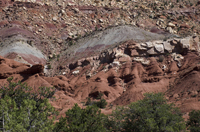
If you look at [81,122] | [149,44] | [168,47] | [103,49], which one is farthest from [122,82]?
[81,122]

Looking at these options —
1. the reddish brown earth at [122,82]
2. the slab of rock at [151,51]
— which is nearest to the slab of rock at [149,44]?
the slab of rock at [151,51]

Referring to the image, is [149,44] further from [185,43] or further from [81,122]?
[81,122]

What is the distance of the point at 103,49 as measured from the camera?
187ft

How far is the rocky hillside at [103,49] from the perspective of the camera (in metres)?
37.2

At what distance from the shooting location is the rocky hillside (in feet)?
122

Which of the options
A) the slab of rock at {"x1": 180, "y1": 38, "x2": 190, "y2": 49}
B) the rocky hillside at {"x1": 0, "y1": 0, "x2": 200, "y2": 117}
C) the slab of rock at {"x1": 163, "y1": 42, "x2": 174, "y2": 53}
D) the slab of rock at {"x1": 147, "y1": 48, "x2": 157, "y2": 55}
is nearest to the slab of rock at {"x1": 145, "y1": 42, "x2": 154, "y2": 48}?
the rocky hillside at {"x1": 0, "y1": 0, "x2": 200, "y2": 117}

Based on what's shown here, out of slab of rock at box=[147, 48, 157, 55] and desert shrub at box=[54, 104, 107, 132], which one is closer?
desert shrub at box=[54, 104, 107, 132]

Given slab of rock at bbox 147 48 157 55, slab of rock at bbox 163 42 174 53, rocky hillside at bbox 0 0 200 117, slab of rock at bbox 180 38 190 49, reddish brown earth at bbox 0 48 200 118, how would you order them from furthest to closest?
slab of rock at bbox 147 48 157 55 → slab of rock at bbox 163 42 174 53 → slab of rock at bbox 180 38 190 49 → rocky hillside at bbox 0 0 200 117 → reddish brown earth at bbox 0 48 200 118

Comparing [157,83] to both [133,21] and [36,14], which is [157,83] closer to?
[133,21]

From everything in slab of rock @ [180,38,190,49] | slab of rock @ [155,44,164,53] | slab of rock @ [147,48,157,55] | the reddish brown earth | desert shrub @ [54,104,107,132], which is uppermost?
desert shrub @ [54,104,107,132]

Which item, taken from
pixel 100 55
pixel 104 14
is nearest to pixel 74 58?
pixel 100 55

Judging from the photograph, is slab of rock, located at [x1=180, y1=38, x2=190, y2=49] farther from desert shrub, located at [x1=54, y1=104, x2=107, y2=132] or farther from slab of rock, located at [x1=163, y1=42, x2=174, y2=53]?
desert shrub, located at [x1=54, y1=104, x2=107, y2=132]

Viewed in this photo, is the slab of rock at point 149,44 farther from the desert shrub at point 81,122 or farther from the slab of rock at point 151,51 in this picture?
the desert shrub at point 81,122

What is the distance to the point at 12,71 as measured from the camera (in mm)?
36469
